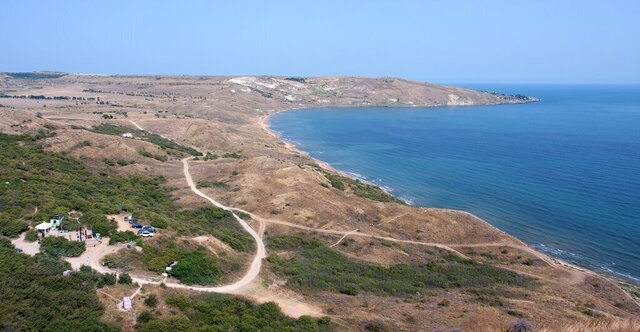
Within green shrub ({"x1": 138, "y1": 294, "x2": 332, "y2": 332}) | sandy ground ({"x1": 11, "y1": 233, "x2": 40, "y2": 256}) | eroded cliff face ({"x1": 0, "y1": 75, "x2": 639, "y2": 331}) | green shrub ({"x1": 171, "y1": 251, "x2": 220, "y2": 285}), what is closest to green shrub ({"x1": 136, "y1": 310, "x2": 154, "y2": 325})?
green shrub ({"x1": 138, "y1": 294, "x2": 332, "y2": 332})

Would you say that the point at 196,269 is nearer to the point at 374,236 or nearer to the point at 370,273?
the point at 370,273

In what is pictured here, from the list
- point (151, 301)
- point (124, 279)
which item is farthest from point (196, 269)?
point (151, 301)

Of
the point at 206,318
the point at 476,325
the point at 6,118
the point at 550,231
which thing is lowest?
the point at 550,231

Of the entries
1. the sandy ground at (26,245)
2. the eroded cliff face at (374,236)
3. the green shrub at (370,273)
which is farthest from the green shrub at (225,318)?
the sandy ground at (26,245)

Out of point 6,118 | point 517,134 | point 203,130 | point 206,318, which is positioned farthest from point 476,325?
point 517,134

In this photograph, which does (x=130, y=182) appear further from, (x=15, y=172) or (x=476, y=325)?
(x=476, y=325)

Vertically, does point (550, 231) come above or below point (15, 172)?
below
